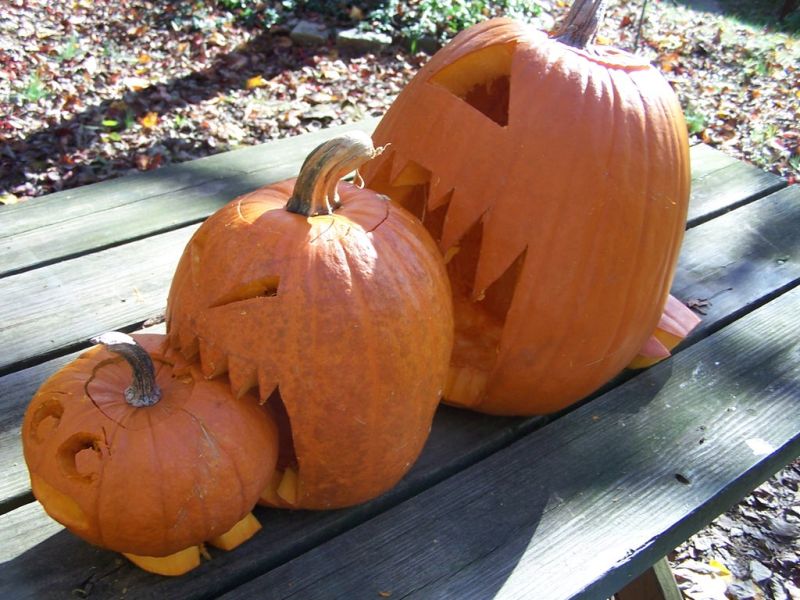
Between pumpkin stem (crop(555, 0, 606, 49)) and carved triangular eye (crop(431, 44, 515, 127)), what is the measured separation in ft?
0.42

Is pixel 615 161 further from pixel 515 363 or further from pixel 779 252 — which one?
pixel 779 252

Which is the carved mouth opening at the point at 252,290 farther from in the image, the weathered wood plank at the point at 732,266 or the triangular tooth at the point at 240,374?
the weathered wood plank at the point at 732,266

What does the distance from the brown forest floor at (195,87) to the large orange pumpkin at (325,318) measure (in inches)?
104

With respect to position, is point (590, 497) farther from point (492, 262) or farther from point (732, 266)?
point (732, 266)

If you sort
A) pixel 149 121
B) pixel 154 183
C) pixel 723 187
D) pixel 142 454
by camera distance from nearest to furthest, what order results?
pixel 142 454 < pixel 154 183 < pixel 723 187 < pixel 149 121

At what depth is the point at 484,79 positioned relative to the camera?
5.24 ft

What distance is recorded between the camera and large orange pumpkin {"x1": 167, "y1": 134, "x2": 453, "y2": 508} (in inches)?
46.7

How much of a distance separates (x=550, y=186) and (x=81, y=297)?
3.85ft

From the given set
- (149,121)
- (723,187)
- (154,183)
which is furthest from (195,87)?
(723,187)

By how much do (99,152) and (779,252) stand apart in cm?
318

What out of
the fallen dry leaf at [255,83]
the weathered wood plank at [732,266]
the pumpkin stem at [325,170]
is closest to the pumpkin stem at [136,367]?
the pumpkin stem at [325,170]

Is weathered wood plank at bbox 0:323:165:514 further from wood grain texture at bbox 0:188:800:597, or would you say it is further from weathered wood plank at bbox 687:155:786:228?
weathered wood plank at bbox 687:155:786:228

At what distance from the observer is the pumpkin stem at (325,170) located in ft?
4.00

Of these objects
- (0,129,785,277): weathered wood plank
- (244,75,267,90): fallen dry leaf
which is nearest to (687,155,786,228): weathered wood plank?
(0,129,785,277): weathered wood plank
